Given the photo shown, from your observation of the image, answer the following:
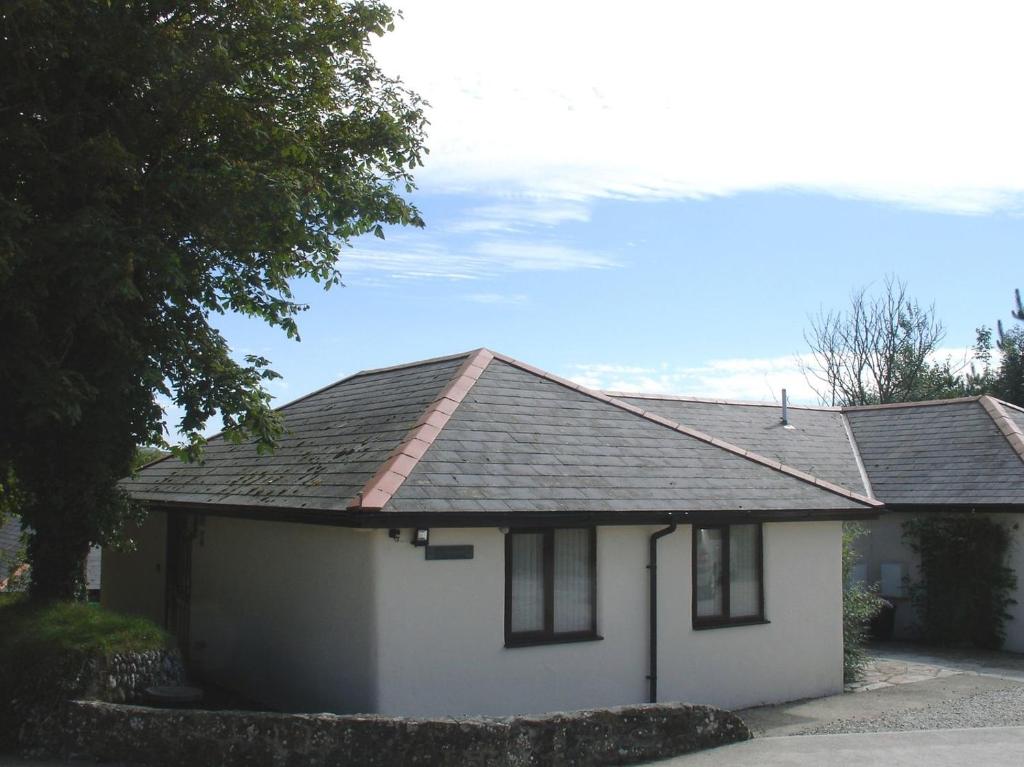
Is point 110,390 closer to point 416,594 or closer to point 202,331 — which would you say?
point 202,331

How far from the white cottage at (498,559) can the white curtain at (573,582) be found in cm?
2

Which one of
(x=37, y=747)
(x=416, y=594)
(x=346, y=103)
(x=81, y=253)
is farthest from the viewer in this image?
(x=346, y=103)

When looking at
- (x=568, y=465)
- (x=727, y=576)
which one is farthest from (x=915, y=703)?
(x=568, y=465)

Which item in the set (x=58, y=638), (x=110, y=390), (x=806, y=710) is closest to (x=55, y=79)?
(x=110, y=390)

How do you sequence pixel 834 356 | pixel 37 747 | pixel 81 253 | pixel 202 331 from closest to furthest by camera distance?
1. pixel 37 747
2. pixel 81 253
3. pixel 202 331
4. pixel 834 356

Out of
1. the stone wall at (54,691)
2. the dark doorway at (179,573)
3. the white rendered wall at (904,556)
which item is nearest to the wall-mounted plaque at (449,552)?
the stone wall at (54,691)

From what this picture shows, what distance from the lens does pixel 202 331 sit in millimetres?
12781

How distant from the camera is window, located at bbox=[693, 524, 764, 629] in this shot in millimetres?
13500

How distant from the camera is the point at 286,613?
1277 centimetres

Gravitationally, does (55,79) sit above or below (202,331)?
above

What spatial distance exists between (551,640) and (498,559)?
4.02ft

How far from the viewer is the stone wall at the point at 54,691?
9.49m

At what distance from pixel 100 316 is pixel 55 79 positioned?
294 cm

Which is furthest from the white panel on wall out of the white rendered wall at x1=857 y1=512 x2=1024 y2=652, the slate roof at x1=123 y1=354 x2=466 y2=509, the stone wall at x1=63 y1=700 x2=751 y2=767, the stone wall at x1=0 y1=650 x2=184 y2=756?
the stone wall at x1=0 y1=650 x2=184 y2=756
